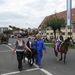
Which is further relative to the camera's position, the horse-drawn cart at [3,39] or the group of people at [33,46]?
the horse-drawn cart at [3,39]

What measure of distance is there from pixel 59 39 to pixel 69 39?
62 centimetres

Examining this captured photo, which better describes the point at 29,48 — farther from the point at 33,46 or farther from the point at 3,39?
the point at 3,39

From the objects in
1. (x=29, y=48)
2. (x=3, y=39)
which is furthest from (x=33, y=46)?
(x=3, y=39)

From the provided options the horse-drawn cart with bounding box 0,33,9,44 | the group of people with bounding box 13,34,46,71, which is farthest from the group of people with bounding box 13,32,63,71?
the horse-drawn cart with bounding box 0,33,9,44

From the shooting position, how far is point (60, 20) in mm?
50281

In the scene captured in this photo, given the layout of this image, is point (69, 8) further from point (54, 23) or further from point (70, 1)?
point (54, 23)

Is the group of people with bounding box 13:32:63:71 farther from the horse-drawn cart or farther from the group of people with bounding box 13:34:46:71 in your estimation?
the horse-drawn cart

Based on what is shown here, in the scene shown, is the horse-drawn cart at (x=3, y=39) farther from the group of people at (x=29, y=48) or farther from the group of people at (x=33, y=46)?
the group of people at (x=29, y=48)

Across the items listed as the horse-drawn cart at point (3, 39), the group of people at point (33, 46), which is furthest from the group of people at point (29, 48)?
the horse-drawn cart at point (3, 39)

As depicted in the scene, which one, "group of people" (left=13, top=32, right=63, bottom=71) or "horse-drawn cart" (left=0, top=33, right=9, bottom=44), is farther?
"horse-drawn cart" (left=0, top=33, right=9, bottom=44)

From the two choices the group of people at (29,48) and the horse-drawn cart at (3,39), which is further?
the horse-drawn cart at (3,39)

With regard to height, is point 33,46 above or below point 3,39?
above

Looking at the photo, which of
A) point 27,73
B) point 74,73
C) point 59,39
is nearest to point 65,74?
point 74,73

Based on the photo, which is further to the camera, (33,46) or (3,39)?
(3,39)
